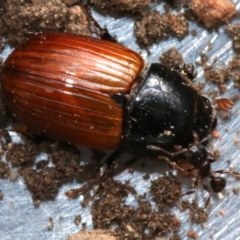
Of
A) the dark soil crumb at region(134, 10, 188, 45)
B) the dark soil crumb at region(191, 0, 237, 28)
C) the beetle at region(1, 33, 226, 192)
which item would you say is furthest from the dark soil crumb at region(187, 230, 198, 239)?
the dark soil crumb at region(191, 0, 237, 28)

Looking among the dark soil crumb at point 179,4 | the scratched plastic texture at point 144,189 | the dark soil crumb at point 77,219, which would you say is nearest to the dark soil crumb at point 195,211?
the scratched plastic texture at point 144,189

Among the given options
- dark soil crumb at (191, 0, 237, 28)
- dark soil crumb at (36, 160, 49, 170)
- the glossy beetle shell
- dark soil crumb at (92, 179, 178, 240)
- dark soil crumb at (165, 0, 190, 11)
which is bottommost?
dark soil crumb at (36, 160, 49, 170)

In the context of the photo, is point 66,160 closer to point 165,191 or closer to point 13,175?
point 13,175

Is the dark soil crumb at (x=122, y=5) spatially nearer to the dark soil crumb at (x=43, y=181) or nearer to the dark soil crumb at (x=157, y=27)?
the dark soil crumb at (x=157, y=27)

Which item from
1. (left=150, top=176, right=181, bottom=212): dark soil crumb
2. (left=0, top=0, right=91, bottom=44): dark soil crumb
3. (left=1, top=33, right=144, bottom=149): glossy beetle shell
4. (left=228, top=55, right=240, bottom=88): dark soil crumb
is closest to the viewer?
(left=1, top=33, right=144, bottom=149): glossy beetle shell

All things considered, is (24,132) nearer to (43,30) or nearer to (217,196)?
(43,30)

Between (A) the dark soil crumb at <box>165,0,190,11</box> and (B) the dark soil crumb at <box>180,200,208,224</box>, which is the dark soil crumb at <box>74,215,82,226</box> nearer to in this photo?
(B) the dark soil crumb at <box>180,200,208,224</box>

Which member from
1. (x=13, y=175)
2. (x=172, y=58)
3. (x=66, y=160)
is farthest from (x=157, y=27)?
(x=13, y=175)
